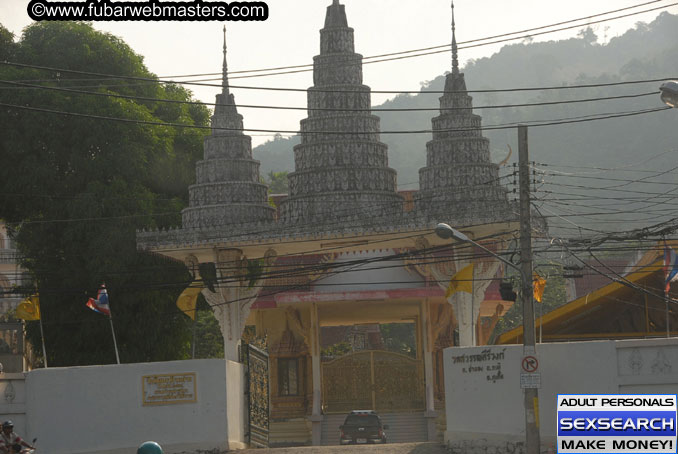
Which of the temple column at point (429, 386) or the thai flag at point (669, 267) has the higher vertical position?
the thai flag at point (669, 267)

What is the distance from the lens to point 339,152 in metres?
35.9

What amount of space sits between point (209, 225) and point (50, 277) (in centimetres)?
905

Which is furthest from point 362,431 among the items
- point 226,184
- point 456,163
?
point 456,163

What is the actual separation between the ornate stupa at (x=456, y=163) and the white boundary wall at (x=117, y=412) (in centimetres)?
1021

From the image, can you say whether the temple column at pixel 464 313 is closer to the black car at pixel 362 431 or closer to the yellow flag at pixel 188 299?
the black car at pixel 362 431

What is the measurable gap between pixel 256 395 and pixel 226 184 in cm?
864

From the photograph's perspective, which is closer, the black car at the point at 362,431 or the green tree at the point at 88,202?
the black car at the point at 362,431

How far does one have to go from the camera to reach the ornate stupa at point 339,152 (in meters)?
35.0

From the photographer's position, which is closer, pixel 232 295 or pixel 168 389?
pixel 168 389

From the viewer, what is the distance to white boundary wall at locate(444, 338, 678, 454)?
2403cm

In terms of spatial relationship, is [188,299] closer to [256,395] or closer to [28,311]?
[28,311]

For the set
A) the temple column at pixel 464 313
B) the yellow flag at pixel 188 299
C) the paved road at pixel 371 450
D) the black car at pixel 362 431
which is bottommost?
the black car at pixel 362 431

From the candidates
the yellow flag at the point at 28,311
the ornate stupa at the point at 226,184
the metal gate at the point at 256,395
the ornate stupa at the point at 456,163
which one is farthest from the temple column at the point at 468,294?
the yellow flag at the point at 28,311

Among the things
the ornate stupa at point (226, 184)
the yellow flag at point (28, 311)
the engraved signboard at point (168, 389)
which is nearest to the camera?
the engraved signboard at point (168, 389)
